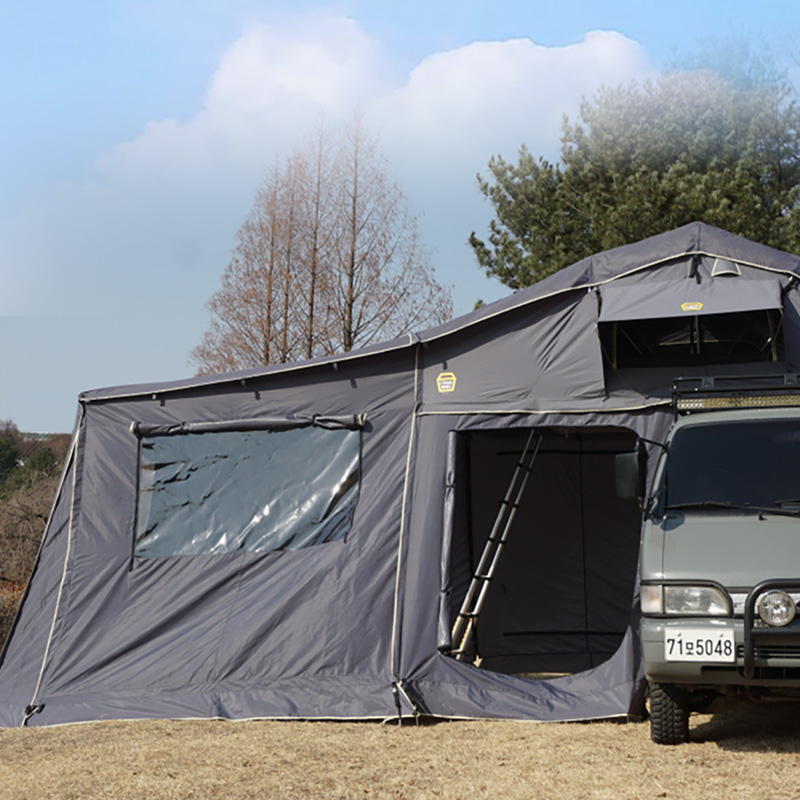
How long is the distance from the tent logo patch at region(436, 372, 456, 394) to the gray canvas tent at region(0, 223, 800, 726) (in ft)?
0.04

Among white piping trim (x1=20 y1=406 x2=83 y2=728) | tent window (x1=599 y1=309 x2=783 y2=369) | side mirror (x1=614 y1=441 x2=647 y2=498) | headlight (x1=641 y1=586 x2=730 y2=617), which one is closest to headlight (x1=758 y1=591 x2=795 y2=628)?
headlight (x1=641 y1=586 x2=730 y2=617)

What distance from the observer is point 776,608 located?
5434 millimetres

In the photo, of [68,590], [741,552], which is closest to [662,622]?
[741,552]

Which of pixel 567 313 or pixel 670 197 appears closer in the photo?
pixel 567 313

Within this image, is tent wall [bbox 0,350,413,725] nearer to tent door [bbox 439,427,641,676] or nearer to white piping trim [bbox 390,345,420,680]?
white piping trim [bbox 390,345,420,680]

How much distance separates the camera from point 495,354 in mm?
8094

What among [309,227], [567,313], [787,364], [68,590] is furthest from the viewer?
[309,227]

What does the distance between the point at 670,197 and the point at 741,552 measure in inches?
638

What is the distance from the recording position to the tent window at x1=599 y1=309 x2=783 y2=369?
765 centimetres

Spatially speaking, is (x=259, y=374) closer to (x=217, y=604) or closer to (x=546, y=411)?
(x=217, y=604)

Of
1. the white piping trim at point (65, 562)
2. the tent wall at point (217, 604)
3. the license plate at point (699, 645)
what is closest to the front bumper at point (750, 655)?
the license plate at point (699, 645)

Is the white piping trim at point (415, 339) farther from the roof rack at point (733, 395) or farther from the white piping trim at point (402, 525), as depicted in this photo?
the roof rack at point (733, 395)

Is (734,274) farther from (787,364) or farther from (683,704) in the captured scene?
(683,704)

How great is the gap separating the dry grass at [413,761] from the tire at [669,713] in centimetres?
9
